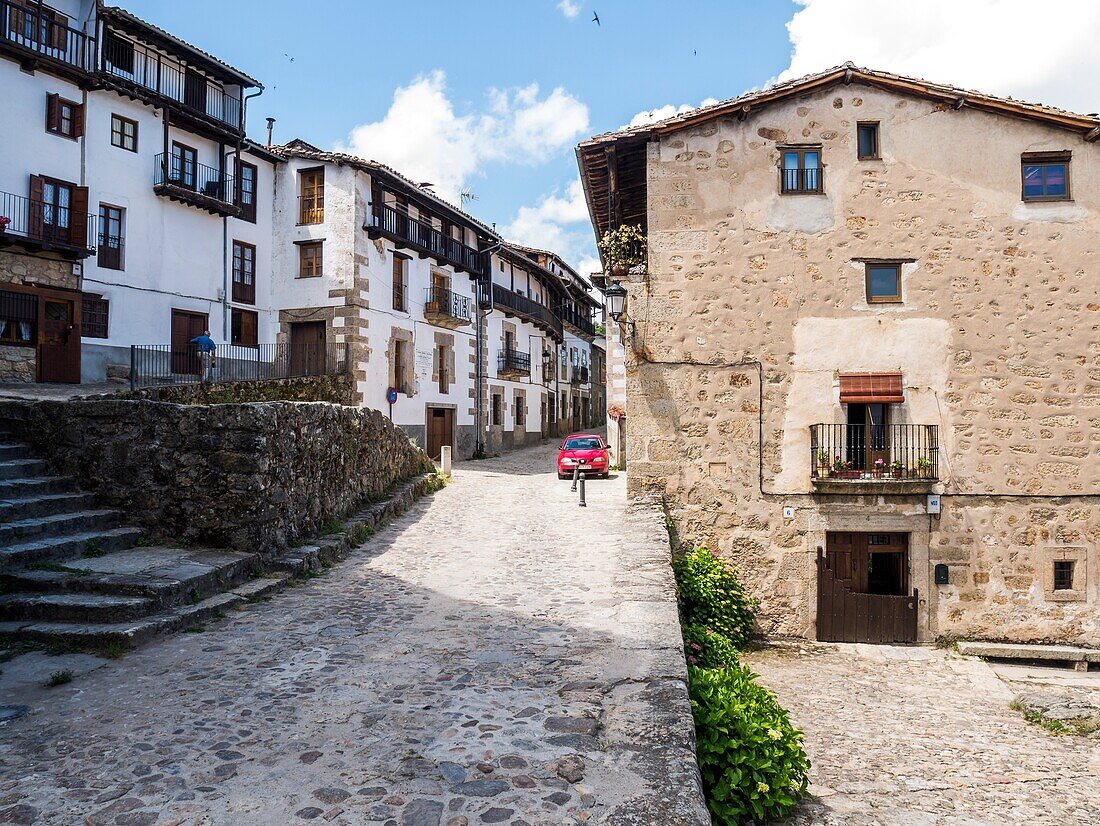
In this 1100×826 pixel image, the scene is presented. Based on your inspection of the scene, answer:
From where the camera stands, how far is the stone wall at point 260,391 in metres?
11.8

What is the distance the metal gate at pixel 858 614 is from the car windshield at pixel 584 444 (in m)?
8.97

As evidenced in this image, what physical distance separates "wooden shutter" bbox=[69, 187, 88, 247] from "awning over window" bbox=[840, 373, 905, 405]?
53.8ft

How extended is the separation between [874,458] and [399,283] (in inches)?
629

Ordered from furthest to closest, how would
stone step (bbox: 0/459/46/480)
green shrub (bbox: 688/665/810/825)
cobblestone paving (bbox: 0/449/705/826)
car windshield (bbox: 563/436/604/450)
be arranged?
1. car windshield (bbox: 563/436/604/450)
2. stone step (bbox: 0/459/46/480)
3. green shrub (bbox: 688/665/810/825)
4. cobblestone paving (bbox: 0/449/705/826)

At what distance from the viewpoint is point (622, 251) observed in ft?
38.5

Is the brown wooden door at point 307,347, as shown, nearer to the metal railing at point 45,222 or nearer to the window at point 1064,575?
the metal railing at point 45,222

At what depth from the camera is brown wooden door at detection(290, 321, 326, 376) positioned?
20.7 meters

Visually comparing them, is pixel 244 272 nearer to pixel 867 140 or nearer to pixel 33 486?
pixel 33 486

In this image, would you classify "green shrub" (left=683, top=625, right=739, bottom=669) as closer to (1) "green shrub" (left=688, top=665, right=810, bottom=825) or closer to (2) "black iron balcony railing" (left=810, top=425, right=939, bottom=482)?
(1) "green shrub" (left=688, top=665, right=810, bottom=825)

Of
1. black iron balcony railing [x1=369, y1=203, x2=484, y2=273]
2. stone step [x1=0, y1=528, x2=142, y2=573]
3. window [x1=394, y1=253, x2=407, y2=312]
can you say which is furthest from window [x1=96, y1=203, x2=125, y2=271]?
stone step [x1=0, y1=528, x2=142, y2=573]

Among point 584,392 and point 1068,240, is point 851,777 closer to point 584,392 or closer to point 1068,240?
point 1068,240

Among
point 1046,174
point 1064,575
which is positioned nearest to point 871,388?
point 1064,575

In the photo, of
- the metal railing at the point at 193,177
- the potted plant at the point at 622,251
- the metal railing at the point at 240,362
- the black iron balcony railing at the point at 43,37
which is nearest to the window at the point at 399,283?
the metal railing at the point at 240,362

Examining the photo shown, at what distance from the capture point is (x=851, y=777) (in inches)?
263
